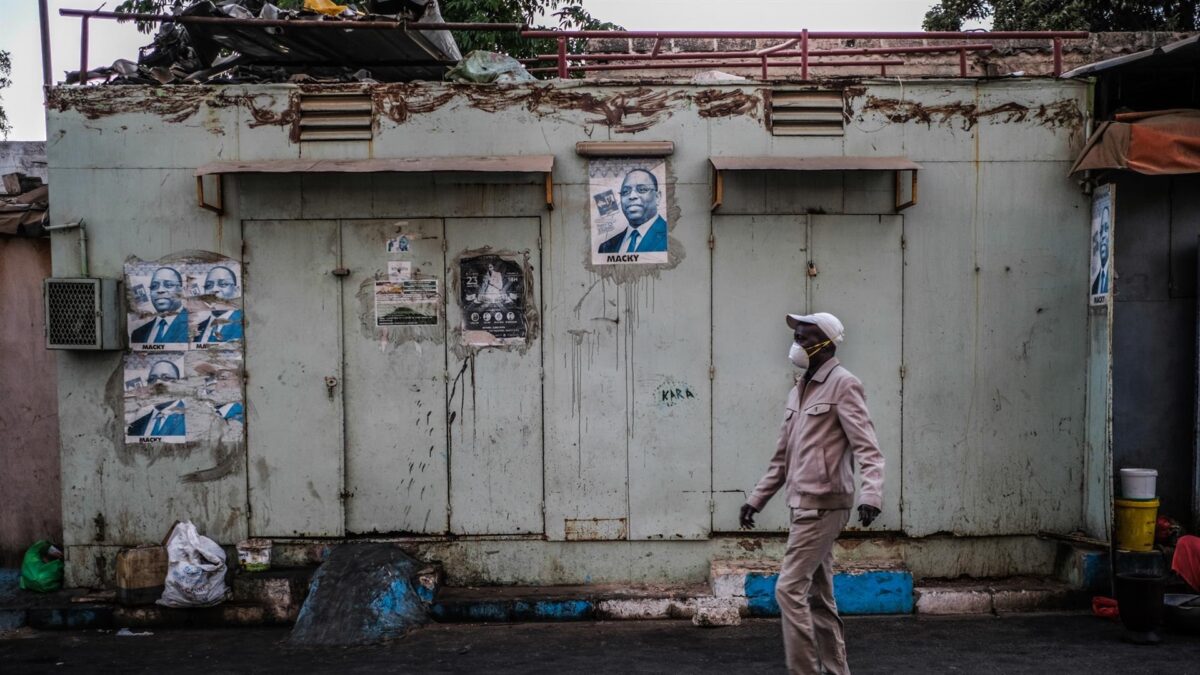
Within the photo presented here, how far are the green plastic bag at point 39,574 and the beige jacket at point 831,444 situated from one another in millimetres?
5705

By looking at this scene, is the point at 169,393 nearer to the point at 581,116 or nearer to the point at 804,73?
the point at 581,116

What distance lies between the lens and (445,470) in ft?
22.1

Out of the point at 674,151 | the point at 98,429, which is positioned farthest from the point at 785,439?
the point at 98,429

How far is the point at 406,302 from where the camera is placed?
6.76m

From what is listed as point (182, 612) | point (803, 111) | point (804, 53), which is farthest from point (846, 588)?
point (182, 612)

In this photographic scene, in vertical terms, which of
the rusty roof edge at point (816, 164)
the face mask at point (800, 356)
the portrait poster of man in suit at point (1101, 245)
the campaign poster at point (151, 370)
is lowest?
the campaign poster at point (151, 370)

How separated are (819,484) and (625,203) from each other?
2.91m

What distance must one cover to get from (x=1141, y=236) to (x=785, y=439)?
4.00 metres

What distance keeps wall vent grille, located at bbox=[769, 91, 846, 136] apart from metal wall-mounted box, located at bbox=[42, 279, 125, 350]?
5.16 m

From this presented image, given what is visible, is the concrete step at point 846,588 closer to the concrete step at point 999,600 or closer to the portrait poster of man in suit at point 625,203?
the concrete step at point 999,600

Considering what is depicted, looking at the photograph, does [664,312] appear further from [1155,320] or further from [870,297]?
[1155,320]

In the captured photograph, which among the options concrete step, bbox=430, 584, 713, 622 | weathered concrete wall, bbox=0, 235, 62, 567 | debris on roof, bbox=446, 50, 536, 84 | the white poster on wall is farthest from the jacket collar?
weathered concrete wall, bbox=0, 235, 62, 567

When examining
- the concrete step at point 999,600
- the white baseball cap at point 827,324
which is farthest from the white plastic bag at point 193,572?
the concrete step at point 999,600

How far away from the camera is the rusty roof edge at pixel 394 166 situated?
251 inches
